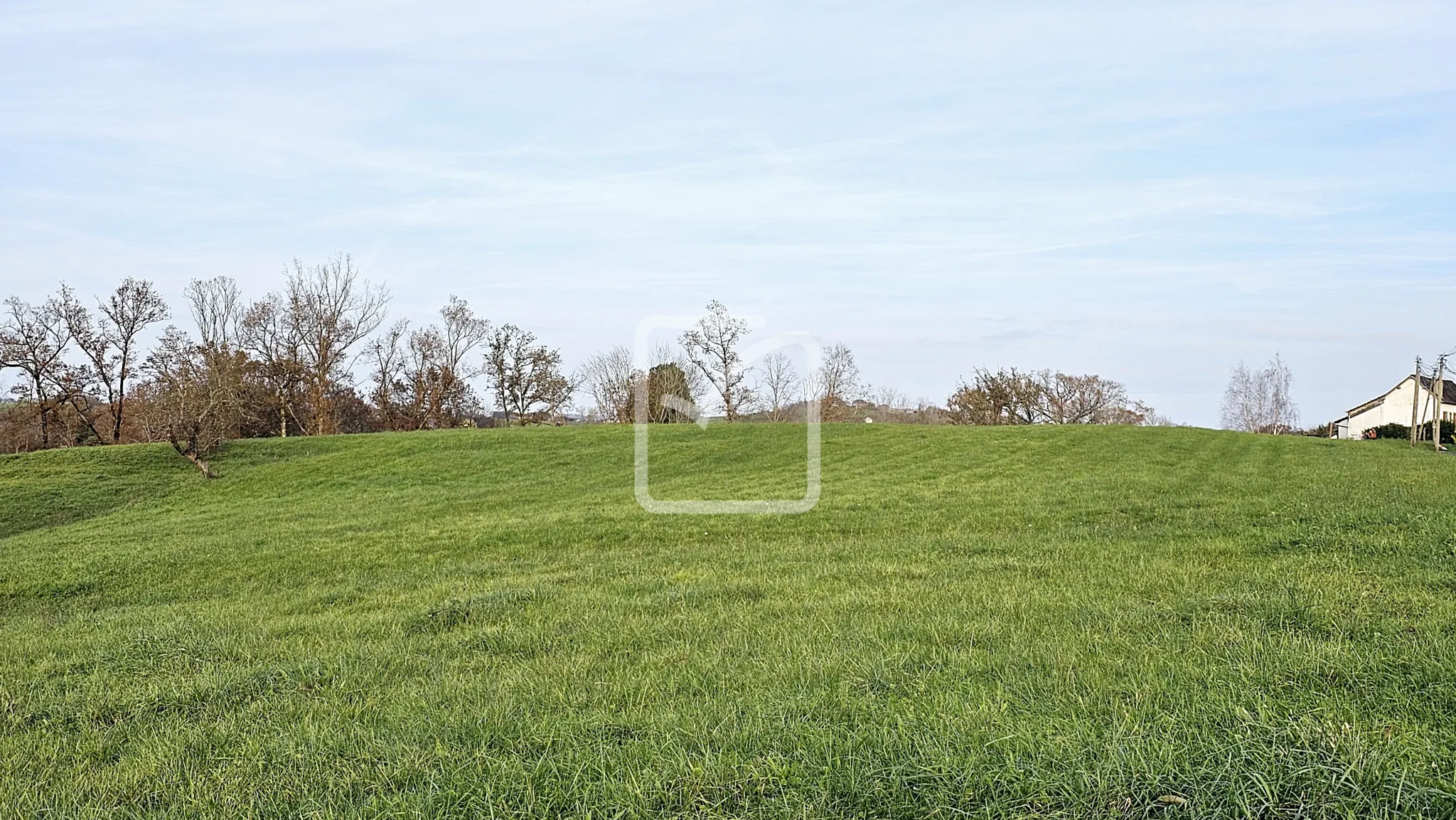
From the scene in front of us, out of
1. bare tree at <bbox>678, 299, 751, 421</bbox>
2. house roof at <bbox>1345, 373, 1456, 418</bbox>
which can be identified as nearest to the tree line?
bare tree at <bbox>678, 299, 751, 421</bbox>

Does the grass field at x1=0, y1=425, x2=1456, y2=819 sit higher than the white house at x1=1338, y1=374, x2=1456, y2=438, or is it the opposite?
the white house at x1=1338, y1=374, x2=1456, y2=438

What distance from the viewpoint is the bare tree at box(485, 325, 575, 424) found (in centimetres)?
4775

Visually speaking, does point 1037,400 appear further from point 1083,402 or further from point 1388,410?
point 1388,410

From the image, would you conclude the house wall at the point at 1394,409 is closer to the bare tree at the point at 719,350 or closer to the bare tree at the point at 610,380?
the bare tree at the point at 719,350

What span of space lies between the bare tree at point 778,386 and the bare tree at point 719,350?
5.45 ft

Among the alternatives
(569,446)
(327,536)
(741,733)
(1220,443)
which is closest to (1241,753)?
(741,733)

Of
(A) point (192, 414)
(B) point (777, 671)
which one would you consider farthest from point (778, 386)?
(B) point (777, 671)

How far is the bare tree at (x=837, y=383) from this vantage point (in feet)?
154

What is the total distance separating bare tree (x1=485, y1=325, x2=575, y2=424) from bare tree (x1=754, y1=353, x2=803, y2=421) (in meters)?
11.6

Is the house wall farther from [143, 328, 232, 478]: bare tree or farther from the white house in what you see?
[143, 328, 232, 478]: bare tree

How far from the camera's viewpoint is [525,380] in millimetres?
48031

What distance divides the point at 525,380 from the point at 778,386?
14.3 m

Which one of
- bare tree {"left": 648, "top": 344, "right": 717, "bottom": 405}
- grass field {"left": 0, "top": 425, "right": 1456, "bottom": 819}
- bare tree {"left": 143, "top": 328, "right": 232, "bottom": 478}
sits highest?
bare tree {"left": 648, "top": 344, "right": 717, "bottom": 405}

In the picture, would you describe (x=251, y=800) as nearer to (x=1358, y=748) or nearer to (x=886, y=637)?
(x=886, y=637)
